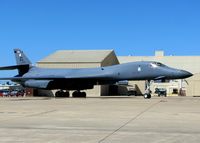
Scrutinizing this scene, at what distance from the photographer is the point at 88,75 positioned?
45.9m

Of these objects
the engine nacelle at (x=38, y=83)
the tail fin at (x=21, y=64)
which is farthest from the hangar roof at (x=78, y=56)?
the engine nacelle at (x=38, y=83)

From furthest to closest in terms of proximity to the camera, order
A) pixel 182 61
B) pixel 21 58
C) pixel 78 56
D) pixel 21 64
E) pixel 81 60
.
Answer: pixel 182 61, pixel 78 56, pixel 81 60, pixel 21 58, pixel 21 64

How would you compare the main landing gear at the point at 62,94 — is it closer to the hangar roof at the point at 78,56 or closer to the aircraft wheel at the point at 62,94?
the aircraft wheel at the point at 62,94

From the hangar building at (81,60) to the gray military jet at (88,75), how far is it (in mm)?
16904

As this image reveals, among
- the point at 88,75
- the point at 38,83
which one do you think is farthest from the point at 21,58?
the point at 88,75

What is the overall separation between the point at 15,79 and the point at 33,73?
180 inches

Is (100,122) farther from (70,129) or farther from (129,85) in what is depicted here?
(129,85)

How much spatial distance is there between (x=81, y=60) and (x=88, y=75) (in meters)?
29.0

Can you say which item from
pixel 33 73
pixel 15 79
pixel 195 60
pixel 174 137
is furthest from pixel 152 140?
pixel 195 60

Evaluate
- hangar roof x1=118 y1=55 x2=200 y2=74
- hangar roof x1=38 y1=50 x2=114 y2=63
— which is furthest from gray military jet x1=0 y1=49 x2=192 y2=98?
hangar roof x1=118 y1=55 x2=200 y2=74

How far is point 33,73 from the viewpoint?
52.5 metres

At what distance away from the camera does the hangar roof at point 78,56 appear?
7444 centimetres

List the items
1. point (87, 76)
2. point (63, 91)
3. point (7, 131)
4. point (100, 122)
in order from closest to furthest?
point (7, 131)
point (100, 122)
point (87, 76)
point (63, 91)

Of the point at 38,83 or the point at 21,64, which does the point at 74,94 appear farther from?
the point at 21,64
